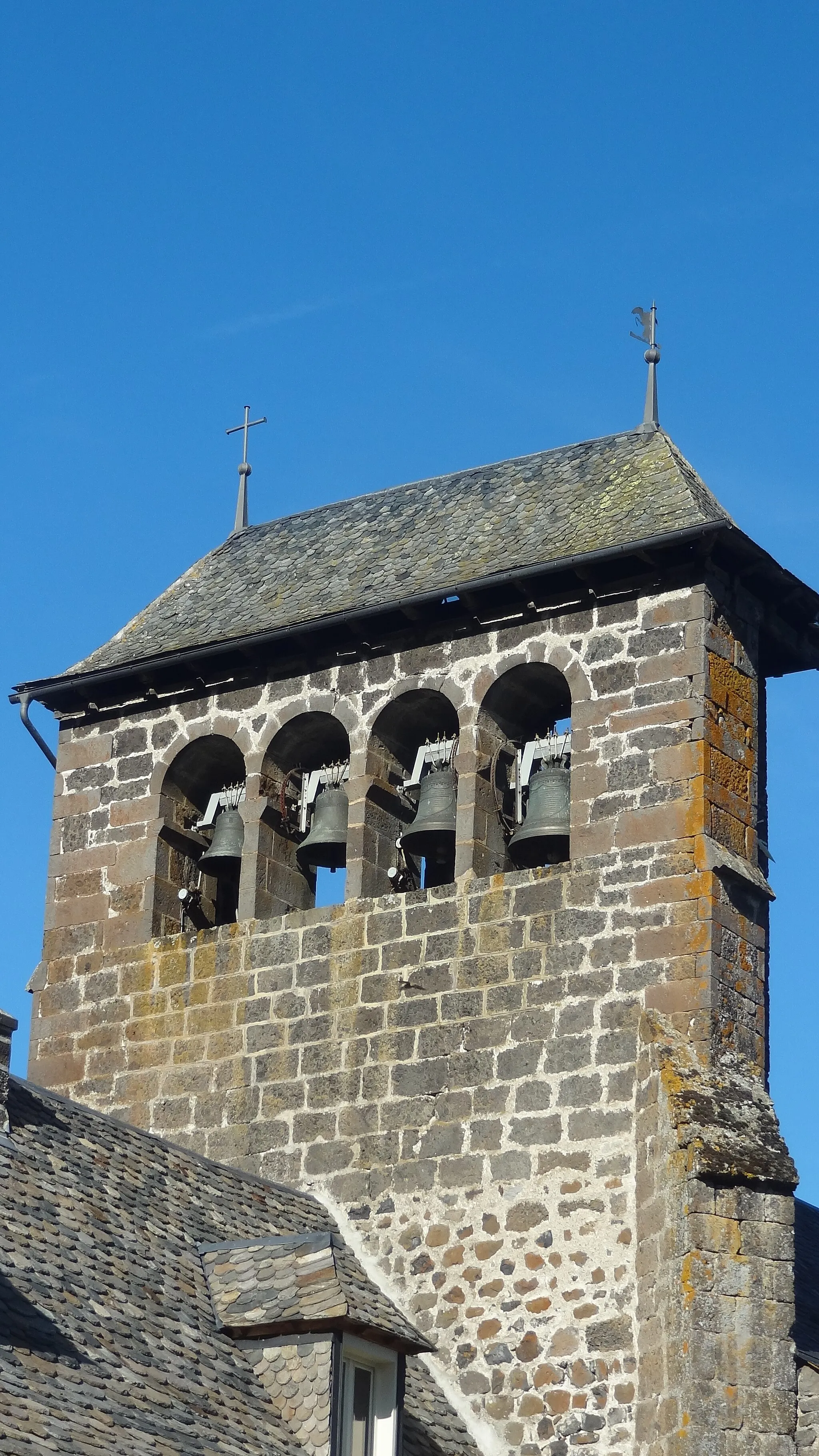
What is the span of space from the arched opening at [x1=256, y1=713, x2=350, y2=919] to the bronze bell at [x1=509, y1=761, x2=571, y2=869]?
66.7 inches

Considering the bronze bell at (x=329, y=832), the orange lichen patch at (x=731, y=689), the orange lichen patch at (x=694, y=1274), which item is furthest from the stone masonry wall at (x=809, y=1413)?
the bronze bell at (x=329, y=832)

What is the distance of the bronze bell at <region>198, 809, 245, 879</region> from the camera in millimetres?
24578

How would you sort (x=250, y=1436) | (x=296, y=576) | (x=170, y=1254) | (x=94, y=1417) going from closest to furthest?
(x=94, y=1417), (x=250, y=1436), (x=170, y=1254), (x=296, y=576)

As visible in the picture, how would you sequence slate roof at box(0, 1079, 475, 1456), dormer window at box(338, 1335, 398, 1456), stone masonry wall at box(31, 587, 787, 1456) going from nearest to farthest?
1. slate roof at box(0, 1079, 475, 1456)
2. dormer window at box(338, 1335, 398, 1456)
3. stone masonry wall at box(31, 587, 787, 1456)

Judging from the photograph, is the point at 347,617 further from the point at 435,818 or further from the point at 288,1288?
the point at 288,1288

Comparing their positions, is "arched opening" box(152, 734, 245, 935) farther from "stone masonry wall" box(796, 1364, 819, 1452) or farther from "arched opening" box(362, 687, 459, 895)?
"stone masonry wall" box(796, 1364, 819, 1452)

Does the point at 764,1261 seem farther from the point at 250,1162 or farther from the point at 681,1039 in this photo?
the point at 250,1162

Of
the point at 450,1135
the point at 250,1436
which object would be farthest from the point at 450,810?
the point at 250,1436

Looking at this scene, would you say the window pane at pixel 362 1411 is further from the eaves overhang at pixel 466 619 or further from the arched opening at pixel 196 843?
the eaves overhang at pixel 466 619

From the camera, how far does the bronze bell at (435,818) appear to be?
23.3 metres

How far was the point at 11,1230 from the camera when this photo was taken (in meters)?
18.6

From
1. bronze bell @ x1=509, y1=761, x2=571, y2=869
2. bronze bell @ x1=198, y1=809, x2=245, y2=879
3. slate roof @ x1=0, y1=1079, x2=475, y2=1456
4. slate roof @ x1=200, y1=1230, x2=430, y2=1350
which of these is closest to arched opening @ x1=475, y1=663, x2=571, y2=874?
bronze bell @ x1=509, y1=761, x2=571, y2=869

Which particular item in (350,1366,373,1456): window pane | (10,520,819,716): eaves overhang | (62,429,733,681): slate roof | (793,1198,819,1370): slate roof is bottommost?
(350,1366,373,1456): window pane

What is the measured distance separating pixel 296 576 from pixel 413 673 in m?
2.40
